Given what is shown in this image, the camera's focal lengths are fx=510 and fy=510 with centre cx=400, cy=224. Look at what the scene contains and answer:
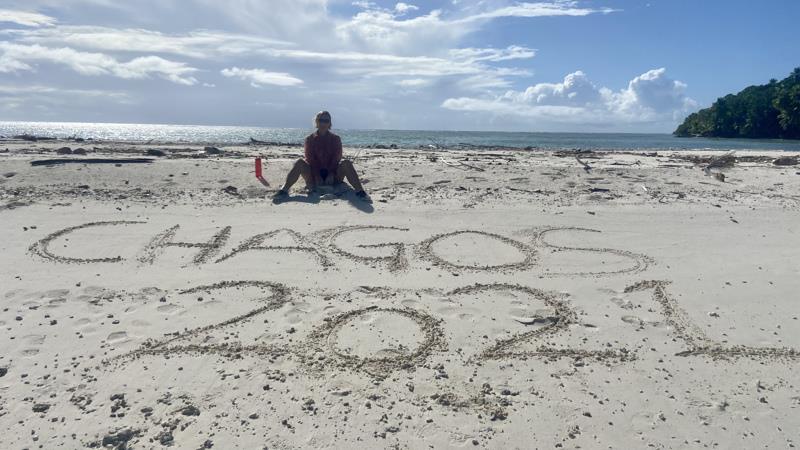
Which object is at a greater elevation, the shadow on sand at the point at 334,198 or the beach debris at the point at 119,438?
the shadow on sand at the point at 334,198

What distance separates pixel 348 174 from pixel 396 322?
4770 mm

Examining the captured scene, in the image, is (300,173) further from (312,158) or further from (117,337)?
(117,337)

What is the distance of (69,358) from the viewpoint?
3.47 m

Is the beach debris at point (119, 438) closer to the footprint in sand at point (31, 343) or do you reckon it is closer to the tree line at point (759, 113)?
the footprint in sand at point (31, 343)

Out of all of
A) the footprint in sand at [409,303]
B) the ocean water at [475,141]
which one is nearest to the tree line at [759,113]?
the ocean water at [475,141]

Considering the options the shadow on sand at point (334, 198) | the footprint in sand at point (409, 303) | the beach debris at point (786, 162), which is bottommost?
the footprint in sand at point (409, 303)

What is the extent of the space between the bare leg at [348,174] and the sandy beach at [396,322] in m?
0.64

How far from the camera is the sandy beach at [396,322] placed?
2.87m

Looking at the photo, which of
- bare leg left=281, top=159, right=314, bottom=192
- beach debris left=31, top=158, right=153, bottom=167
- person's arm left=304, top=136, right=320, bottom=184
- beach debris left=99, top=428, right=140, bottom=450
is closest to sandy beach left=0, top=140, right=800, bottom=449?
beach debris left=99, top=428, right=140, bottom=450

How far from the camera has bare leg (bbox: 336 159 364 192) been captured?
27.5 feet

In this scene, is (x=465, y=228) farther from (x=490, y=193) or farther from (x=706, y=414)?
(x=706, y=414)

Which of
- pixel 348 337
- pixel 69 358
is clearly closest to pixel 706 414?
pixel 348 337

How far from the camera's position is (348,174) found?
8516 mm

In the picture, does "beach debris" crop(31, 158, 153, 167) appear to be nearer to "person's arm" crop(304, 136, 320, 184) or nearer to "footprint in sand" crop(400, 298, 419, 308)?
"person's arm" crop(304, 136, 320, 184)
